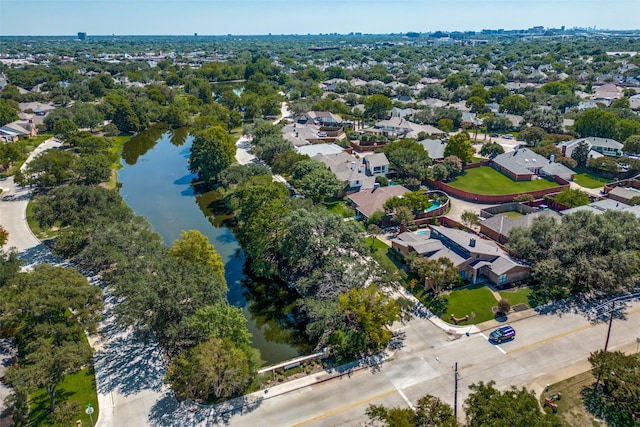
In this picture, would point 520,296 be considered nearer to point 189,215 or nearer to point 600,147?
point 189,215

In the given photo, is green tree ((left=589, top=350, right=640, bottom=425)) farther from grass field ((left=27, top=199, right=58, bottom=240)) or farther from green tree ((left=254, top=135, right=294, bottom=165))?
grass field ((left=27, top=199, right=58, bottom=240))

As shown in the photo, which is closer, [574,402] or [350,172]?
[574,402]

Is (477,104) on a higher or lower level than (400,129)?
higher

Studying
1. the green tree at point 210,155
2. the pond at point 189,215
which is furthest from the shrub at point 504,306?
the green tree at point 210,155

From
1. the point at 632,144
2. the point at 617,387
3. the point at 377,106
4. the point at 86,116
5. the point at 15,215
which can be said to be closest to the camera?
the point at 617,387

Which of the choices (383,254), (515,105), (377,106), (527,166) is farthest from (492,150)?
(383,254)

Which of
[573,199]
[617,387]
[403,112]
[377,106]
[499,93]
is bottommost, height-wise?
[617,387]
